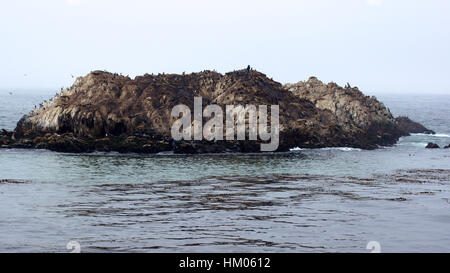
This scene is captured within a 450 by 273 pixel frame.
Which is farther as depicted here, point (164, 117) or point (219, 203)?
point (164, 117)

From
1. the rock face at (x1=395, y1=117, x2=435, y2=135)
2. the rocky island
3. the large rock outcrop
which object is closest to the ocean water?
the rocky island

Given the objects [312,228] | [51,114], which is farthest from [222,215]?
[51,114]

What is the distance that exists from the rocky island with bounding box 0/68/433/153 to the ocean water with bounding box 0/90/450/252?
4659 millimetres

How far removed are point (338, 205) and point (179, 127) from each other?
41163mm

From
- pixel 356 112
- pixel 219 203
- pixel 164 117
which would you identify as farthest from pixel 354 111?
pixel 219 203

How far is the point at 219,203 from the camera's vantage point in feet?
126

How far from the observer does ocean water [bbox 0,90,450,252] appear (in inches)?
1085

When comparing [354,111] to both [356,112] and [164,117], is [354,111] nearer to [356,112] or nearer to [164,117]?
[356,112]

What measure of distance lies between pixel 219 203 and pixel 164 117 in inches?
1627

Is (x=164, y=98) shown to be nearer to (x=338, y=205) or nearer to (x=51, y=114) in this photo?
(x=51, y=114)

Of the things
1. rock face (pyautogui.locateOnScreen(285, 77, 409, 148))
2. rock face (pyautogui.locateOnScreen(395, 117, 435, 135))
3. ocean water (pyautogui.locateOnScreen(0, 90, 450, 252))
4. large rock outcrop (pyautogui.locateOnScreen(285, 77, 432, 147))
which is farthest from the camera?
rock face (pyautogui.locateOnScreen(395, 117, 435, 135))

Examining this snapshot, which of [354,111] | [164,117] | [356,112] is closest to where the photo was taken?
[164,117]

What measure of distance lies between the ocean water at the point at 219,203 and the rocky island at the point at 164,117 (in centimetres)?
466

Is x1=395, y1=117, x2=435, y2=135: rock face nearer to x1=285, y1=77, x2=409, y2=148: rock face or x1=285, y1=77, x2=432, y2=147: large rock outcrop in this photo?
x1=285, y1=77, x2=432, y2=147: large rock outcrop
